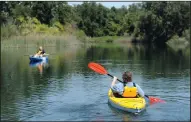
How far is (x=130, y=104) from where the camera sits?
12039mm

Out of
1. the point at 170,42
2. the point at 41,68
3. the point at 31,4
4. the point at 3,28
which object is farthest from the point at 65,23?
the point at 41,68

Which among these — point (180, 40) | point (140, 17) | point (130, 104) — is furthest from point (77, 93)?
point (140, 17)

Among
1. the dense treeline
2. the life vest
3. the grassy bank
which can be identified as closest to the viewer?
the life vest

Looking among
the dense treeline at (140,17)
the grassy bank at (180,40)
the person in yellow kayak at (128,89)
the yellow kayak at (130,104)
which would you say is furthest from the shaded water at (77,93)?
the dense treeline at (140,17)

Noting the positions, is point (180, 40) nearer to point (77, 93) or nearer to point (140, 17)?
point (140, 17)

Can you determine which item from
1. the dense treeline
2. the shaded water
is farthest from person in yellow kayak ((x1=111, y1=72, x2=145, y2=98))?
the dense treeline

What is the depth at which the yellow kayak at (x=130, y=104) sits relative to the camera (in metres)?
Result: 11.8

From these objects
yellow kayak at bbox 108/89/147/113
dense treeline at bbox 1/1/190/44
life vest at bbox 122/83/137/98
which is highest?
dense treeline at bbox 1/1/190/44

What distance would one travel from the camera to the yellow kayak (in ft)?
38.8

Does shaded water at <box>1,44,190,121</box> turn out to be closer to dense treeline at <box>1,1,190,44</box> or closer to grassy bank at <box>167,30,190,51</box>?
grassy bank at <box>167,30,190,51</box>

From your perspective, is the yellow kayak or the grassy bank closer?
the yellow kayak

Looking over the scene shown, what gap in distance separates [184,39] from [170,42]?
4.85m

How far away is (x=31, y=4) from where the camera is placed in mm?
73688

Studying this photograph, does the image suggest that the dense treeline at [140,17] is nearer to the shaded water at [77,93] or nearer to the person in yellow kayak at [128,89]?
the shaded water at [77,93]
